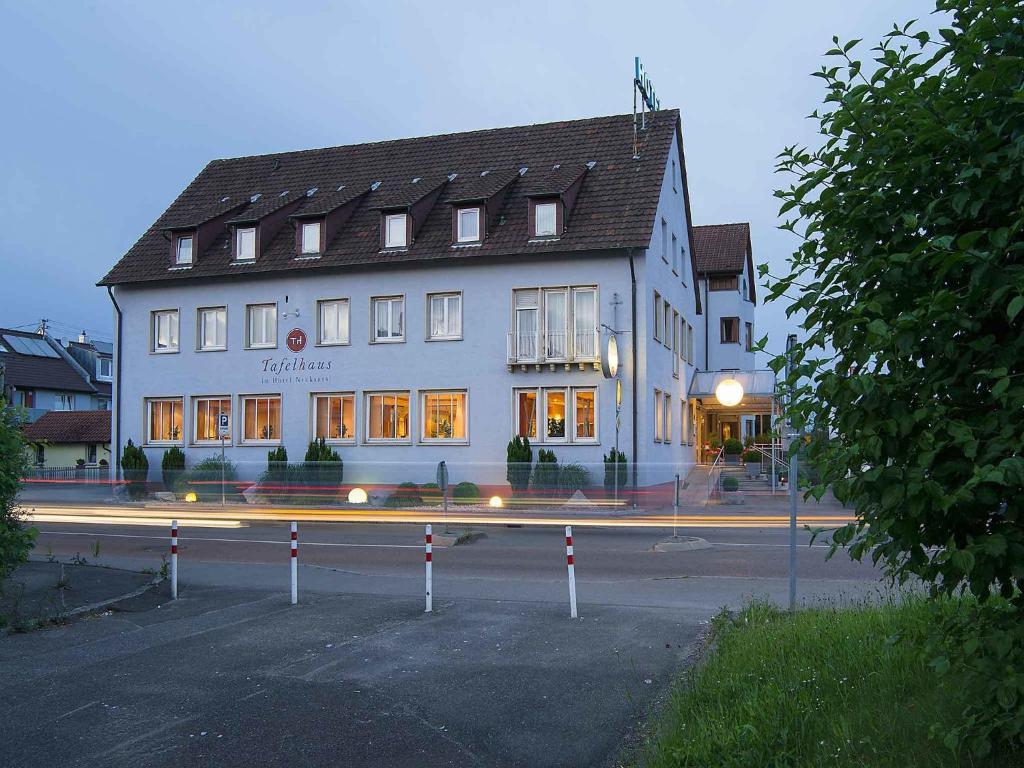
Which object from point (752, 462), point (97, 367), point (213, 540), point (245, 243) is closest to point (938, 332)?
point (213, 540)

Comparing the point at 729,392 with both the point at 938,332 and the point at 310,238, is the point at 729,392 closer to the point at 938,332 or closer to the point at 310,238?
the point at 310,238

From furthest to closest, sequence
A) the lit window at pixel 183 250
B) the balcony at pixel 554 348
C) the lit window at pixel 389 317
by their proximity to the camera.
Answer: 1. the lit window at pixel 183 250
2. the lit window at pixel 389 317
3. the balcony at pixel 554 348

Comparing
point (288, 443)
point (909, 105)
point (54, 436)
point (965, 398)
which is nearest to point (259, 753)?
point (965, 398)

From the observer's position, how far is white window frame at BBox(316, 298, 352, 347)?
105 feet

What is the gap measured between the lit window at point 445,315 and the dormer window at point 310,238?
465cm

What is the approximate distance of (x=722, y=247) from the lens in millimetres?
50875

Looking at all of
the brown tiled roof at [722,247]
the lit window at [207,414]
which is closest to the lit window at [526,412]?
the lit window at [207,414]

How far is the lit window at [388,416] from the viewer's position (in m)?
31.5

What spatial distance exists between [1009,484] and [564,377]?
26215mm

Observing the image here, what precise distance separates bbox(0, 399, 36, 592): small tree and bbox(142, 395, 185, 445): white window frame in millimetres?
25400

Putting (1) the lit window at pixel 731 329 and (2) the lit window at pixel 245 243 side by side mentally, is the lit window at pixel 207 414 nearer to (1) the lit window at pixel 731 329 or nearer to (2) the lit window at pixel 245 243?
(2) the lit window at pixel 245 243

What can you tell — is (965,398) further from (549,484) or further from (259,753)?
(549,484)

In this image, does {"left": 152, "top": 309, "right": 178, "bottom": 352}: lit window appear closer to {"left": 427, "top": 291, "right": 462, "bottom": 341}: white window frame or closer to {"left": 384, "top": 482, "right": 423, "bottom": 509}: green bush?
{"left": 427, "top": 291, "right": 462, "bottom": 341}: white window frame

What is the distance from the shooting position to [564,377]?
2947 centimetres
